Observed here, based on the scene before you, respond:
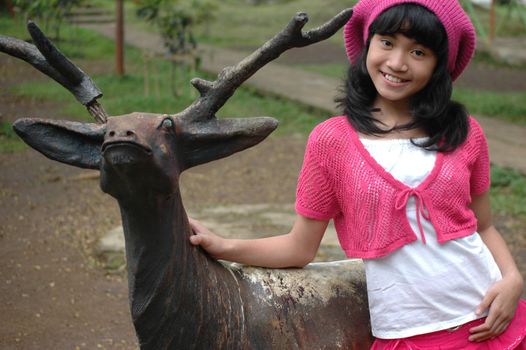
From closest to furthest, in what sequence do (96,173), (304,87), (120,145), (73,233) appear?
(120,145) → (73,233) → (96,173) → (304,87)

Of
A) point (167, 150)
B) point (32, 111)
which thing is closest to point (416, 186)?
point (167, 150)

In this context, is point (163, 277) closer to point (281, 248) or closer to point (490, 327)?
point (281, 248)

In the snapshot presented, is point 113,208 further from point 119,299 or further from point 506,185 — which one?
point 506,185

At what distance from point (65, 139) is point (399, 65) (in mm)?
926

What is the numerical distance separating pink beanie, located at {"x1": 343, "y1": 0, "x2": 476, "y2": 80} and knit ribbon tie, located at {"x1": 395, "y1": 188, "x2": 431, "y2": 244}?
0.41m

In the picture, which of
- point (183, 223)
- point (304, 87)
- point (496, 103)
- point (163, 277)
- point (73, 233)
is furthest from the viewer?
point (304, 87)

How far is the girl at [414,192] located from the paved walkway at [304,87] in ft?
9.35

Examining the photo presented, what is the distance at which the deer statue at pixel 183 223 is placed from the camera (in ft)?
7.04

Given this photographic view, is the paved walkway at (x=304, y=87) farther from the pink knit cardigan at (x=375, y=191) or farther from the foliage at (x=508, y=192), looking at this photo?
the pink knit cardigan at (x=375, y=191)

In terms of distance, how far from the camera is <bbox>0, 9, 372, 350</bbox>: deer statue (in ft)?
7.04

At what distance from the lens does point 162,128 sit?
7.19 ft

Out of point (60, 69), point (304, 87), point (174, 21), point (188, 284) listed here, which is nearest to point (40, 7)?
point (174, 21)

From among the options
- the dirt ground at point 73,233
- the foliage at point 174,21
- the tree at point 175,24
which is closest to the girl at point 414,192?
the dirt ground at point 73,233

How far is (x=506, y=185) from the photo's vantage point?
22.0 feet
